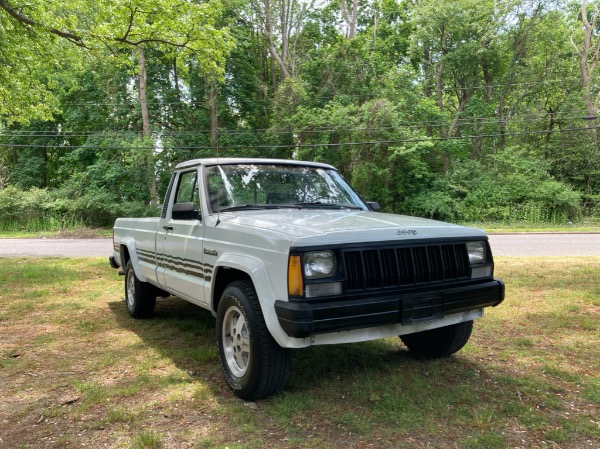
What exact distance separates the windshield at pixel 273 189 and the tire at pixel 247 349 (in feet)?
3.26

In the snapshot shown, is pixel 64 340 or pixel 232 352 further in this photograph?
pixel 64 340

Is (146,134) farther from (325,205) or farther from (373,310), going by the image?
(373,310)

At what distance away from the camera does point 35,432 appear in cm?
303

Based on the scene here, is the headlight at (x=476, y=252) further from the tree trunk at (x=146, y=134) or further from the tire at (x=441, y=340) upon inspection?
the tree trunk at (x=146, y=134)

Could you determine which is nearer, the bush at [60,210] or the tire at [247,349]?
the tire at [247,349]

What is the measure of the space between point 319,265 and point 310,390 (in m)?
1.17

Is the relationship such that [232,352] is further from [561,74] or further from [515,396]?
[561,74]

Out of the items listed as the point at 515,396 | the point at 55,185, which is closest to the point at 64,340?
the point at 515,396

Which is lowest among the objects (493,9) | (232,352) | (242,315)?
(232,352)

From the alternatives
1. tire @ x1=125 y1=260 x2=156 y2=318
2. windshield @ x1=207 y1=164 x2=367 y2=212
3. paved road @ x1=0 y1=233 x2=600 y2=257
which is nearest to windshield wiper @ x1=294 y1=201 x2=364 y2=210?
windshield @ x1=207 y1=164 x2=367 y2=212

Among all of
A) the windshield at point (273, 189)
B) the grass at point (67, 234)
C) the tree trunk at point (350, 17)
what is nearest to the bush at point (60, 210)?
the grass at point (67, 234)

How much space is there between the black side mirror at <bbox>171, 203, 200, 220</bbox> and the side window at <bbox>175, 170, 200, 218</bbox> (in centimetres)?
7

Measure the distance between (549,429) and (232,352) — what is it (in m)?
2.29

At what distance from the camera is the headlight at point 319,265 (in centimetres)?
301
